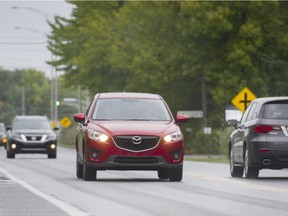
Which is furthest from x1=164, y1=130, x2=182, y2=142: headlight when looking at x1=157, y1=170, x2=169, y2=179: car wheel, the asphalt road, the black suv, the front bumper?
the black suv

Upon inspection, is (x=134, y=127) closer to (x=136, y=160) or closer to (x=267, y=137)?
(x=136, y=160)

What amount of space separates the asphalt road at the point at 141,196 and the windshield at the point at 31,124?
21.4 metres

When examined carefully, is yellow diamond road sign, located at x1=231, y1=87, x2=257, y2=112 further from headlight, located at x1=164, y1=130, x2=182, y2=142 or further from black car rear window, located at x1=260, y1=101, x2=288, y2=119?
headlight, located at x1=164, y1=130, x2=182, y2=142

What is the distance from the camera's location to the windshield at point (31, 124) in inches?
1866

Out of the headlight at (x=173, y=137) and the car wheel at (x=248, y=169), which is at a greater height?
the headlight at (x=173, y=137)

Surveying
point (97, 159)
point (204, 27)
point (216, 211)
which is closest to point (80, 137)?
point (97, 159)

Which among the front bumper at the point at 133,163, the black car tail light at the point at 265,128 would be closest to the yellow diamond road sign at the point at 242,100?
the black car tail light at the point at 265,128

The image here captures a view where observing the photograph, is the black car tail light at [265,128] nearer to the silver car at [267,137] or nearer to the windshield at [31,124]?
the silver car at [267,137]

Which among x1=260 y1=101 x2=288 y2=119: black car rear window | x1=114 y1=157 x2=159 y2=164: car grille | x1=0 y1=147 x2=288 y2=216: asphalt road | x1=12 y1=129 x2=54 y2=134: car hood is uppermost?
x1=260 y1=101 x2=288 y2=119: black car rear window

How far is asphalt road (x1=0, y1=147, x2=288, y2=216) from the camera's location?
15086 mm

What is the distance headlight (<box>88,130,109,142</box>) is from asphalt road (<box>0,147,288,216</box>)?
2.73 feet

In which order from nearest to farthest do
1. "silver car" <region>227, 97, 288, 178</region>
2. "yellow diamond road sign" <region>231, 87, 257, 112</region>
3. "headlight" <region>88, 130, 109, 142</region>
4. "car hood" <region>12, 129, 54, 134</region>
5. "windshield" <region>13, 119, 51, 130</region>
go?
"headlight" <region>88, 130, 109, 142</region> → "silver car" <region>227, 97, 288, 178</region> → "yellow diamond road sign" <region>231, 87, 257, 112</region> → "car hood" <region>12, 129, 54, 134</region> → "windshield" <region>13, 119, 51, 130</region>

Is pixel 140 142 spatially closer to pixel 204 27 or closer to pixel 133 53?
pixel 204 27

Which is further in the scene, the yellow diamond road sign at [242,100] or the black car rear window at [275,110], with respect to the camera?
the yellow diamond road sign at [242,100]
